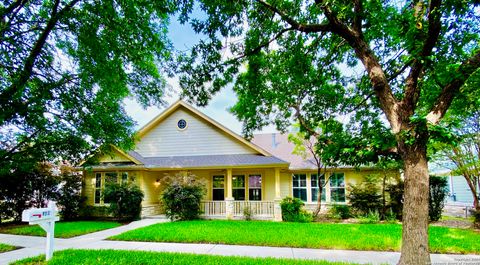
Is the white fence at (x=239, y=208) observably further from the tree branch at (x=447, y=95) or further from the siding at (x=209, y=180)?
the tree branch at (x=447, y=95)

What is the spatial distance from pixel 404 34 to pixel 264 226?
8.59 meters

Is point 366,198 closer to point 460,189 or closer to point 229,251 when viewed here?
point 229,251

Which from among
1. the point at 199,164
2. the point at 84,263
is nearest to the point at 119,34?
the point at 84,263

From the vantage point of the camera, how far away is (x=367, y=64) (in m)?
4.27

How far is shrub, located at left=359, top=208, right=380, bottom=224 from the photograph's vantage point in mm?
11695

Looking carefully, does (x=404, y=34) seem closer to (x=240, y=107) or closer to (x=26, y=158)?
(x=240, y=107)

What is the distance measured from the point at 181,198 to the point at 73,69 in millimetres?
7114

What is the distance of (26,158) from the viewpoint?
8.68 m

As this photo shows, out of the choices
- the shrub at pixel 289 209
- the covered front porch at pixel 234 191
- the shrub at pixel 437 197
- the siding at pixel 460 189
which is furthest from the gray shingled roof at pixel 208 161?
the siding at pixel 460 189

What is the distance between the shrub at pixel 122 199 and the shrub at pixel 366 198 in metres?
11.8

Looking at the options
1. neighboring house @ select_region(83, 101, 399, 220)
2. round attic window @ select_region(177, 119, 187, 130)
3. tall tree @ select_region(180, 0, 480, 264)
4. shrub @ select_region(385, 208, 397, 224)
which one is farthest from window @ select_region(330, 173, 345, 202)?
round attic window @ select_region(177, 119, 187, 130)

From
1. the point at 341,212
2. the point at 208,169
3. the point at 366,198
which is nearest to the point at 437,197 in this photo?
the point at 366,198

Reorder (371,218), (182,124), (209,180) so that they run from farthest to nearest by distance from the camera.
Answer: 1. (182,124)
2. (209,180)
3. (371,218)

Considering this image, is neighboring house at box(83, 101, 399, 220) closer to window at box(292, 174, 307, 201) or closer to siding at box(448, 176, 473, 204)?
window at box(292, 174, 307, 201)
